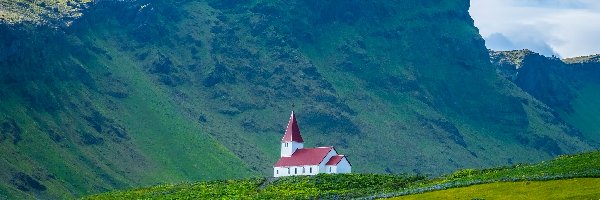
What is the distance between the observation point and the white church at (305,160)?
520ft

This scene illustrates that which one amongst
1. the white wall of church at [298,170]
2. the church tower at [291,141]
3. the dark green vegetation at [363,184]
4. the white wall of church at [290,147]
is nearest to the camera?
the dark green vegetation at [363,184]

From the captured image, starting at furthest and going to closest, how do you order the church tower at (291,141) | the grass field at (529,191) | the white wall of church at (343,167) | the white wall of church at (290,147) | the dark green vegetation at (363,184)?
the white wall of church at (290,147), the church tower at (291,141), the white wall of church at (343,167), the dark green vegetation at (363,184), the grass field at (529,191)

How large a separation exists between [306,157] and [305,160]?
2.80 ft

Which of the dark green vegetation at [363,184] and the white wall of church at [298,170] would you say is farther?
the white wall of church at [298,170]

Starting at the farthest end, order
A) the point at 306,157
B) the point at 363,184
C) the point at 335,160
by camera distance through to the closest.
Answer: the point at 306,157 < the point at 335,160 < the point at 363,184

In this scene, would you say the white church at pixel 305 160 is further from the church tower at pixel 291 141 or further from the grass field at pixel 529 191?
the grass field at pixel 529 191

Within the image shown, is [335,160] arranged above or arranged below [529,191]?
below

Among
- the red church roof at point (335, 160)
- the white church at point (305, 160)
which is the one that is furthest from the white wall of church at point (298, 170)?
the red church roof at point (335, 160)

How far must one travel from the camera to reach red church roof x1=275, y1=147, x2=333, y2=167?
160 meters

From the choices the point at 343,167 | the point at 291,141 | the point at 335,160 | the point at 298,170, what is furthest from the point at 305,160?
the point at 343,167

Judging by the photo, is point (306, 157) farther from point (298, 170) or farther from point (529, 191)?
point (529, 191)

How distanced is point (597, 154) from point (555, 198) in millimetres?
23857

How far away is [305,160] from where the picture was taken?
162 meters

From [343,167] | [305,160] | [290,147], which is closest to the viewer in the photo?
[343,167]
